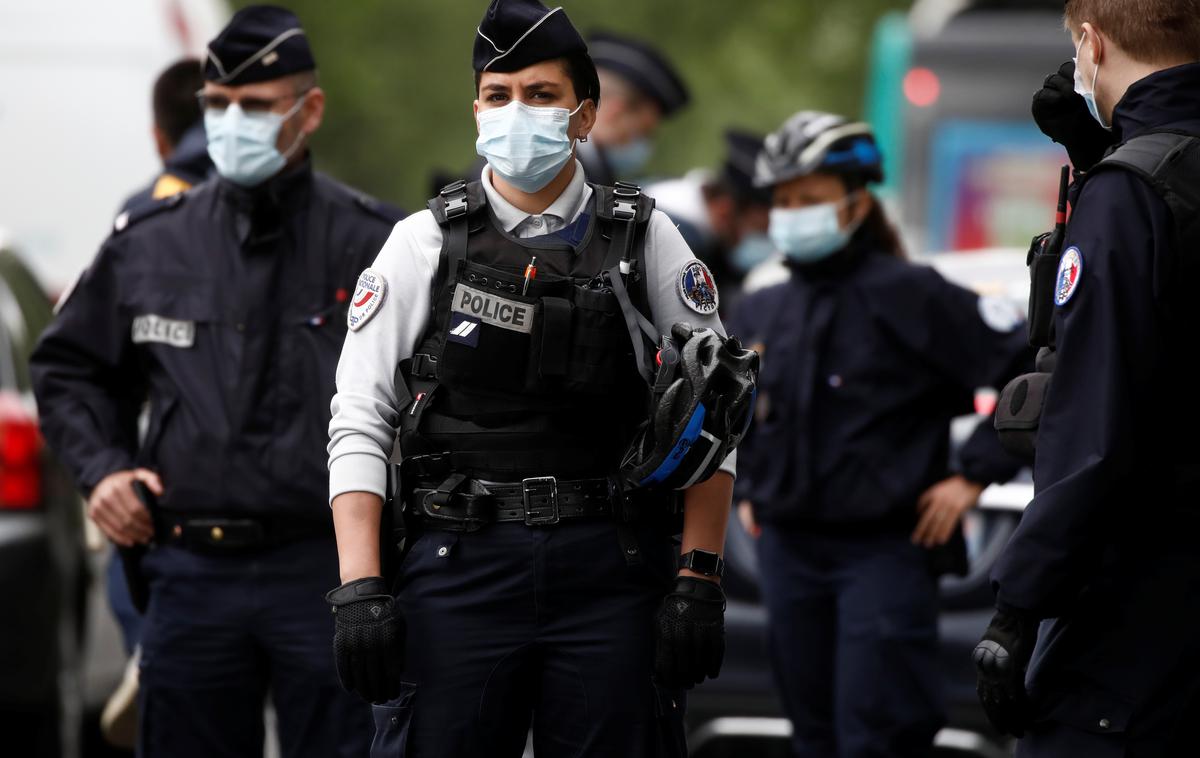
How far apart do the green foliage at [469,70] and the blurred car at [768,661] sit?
16978mm

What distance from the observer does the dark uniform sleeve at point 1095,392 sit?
3430 millimetres

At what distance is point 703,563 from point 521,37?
3.82 ft

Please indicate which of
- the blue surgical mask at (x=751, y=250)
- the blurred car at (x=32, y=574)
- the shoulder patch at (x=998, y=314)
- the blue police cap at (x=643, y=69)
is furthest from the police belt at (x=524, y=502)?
the blue surgical mask at (x=751, y=250)

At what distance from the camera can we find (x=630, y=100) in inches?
308

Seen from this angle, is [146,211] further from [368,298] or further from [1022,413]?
[1022,413]

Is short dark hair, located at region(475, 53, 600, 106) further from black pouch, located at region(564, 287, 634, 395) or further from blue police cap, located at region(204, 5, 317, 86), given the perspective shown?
blue police cap, located at region(204, 5, 317, 86)

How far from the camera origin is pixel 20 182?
10.6 meters

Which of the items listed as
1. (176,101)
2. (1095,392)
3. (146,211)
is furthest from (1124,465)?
(176,101)

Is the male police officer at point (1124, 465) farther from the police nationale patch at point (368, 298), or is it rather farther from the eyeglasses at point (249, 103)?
the eyeglasses at point (249, 103)

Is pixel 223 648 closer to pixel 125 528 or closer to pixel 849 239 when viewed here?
pixel 125 528

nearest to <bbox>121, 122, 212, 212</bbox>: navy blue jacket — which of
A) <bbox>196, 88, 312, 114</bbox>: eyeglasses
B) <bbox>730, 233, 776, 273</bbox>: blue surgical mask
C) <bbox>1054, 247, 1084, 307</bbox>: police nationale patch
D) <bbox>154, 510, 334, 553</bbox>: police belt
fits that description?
<bbox>196, 88, 312, 114</bbox>: eyeglasses

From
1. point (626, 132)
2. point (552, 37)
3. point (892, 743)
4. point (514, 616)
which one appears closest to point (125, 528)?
point (514, 616)

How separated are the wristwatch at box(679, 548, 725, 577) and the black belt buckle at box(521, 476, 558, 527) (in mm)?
293

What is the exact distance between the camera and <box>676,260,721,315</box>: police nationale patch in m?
3.96
